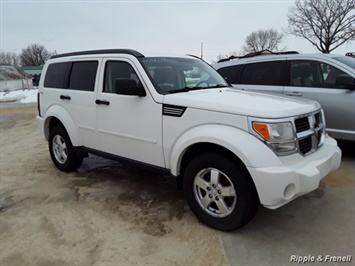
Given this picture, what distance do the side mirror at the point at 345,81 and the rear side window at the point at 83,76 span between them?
372 cm

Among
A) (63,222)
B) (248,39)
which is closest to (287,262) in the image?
(63,222)

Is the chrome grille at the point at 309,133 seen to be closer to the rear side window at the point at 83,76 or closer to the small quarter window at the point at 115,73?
the small quarter window at the point at 115,73

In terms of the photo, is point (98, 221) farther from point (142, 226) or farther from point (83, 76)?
point (83, 76)

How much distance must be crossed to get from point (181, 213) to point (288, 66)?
358 centimetres

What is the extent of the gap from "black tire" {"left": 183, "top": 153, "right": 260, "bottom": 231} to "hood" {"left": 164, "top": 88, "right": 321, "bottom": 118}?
1.63ft

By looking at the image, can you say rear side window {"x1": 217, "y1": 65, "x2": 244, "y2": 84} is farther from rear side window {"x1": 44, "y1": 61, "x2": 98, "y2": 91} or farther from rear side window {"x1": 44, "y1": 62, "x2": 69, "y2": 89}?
rear side window {"x1": 44, "y1": 62, "x2": 69, "y2": 89}

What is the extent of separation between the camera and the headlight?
2889mm

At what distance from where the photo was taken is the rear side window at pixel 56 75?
5090mm

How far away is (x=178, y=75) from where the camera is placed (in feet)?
A: 13.4

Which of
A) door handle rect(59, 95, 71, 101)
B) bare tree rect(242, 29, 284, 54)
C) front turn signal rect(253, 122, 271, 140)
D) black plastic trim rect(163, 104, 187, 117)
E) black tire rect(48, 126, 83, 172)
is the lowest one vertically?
black tire rect(48, 126, 83, 172)

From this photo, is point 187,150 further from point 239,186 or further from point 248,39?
point 248,39

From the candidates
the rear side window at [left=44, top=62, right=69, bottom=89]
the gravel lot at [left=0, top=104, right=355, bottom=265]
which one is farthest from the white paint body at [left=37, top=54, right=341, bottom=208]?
the gravel lot at [left=0, top=104, right=355, bottom=265]

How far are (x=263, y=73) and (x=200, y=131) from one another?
343 cm

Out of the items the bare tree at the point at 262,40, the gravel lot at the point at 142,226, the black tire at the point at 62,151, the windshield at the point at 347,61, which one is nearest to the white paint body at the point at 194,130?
the black tire at the point at 62,151
